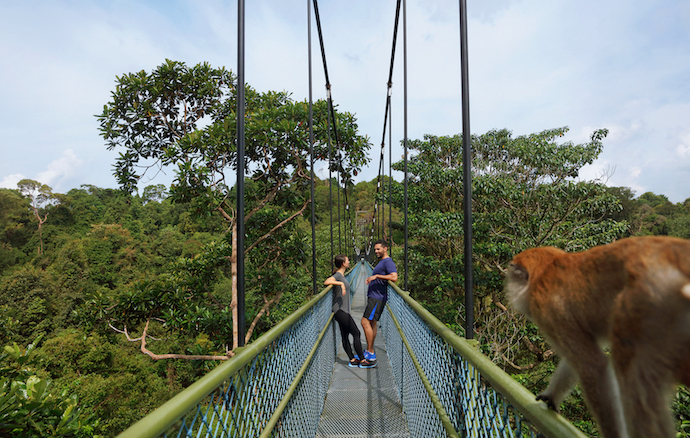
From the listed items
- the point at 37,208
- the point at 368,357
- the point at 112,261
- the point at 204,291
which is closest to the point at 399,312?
the point at 368,357

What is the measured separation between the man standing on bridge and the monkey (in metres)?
2.91

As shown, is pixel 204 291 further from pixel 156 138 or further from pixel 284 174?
pixel 156 138

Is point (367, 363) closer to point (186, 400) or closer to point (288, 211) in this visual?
point (186, 400)

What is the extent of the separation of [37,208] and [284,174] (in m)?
38.7

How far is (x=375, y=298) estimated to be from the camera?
385 centimetres

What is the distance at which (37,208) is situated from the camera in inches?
1407

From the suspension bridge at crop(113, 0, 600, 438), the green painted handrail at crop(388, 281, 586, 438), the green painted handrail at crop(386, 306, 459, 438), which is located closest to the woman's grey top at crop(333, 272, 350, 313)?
the suspension bridge at crop(113, 0, 600, 438)

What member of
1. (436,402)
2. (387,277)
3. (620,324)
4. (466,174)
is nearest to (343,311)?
(387,277)

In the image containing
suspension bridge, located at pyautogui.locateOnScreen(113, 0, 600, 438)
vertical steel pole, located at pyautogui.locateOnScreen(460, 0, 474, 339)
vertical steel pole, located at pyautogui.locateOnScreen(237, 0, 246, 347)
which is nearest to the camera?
suspension bridge, located at pyautogui.locateOnScreen(113, 0, 600, 438)

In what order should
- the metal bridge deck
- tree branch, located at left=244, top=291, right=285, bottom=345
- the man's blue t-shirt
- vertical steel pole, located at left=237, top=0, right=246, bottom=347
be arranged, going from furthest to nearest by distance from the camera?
tree branch, located at left=244, top=291, right=285, bottom=345, the man's blue t-shirt, the metal bridge deck, vertical steel pole, located at left=237, top=0, right=246, bottom=347

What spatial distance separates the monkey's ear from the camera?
874 millimetres

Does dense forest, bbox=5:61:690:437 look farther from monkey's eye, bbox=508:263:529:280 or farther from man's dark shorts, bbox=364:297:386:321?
monkey's eye, bbox=508:263:529:280

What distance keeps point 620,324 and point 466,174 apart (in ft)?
3.66

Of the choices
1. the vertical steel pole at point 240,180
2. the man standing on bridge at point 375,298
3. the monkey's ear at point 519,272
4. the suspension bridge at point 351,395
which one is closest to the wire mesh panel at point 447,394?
the suspension bridge at point 351,395
